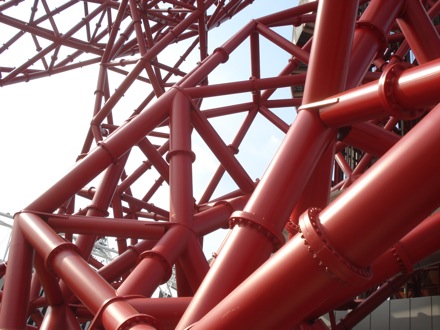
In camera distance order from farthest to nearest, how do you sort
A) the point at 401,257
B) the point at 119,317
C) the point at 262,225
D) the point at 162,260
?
1. the point at 401,257
2. the point at 162,260
3. the point at 119,317
4. the point at 262,225

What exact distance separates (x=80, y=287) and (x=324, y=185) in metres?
2.59

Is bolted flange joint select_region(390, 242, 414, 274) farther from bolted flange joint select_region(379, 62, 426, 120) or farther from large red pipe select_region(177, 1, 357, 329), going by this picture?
bolted flange joint select_region(379, 62, 426, 120)

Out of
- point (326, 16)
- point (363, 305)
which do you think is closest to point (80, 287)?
point (326, 16)

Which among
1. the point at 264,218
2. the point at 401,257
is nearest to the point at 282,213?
the point at 264,218

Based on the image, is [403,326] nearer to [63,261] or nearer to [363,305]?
[363,305]

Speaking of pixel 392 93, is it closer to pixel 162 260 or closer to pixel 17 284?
pixel 162 260

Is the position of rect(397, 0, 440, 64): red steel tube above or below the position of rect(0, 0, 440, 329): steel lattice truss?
above

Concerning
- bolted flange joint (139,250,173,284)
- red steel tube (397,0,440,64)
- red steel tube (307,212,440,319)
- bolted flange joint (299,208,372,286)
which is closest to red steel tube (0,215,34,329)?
bolted flange joint (139,250,173,284)

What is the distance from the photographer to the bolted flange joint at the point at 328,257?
11.2ft

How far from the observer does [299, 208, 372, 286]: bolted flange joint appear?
3402mm

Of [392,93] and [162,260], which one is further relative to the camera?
[162,260]

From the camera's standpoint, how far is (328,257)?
3.42 meters

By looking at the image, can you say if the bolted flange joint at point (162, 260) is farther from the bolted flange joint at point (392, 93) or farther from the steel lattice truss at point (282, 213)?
the bolted flange joint at point (392, 93)

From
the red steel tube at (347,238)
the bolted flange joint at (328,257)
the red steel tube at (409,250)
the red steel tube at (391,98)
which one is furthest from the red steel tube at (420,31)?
the bolted flange joint at (328,257)
